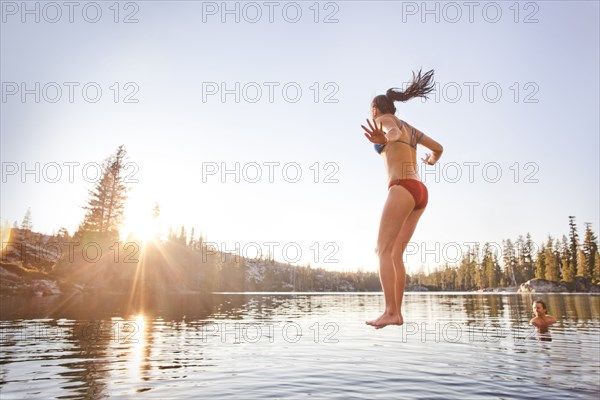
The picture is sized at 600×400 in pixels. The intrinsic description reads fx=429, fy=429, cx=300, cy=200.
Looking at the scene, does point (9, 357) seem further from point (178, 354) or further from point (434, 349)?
point (434, 349)

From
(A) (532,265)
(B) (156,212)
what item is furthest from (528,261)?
(B) (156,212)

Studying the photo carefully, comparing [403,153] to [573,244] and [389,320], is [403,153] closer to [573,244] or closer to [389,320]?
[389,320]

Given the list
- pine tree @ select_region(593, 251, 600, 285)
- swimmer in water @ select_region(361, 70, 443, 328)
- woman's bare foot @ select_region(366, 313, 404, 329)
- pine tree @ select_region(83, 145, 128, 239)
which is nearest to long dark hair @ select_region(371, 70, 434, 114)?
swimmer in water @ select_region(361, 70, 443, 328)

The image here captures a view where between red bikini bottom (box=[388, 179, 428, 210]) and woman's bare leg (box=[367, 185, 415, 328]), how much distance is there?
0.04m

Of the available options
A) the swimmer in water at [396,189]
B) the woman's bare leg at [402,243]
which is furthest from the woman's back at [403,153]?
the woman's bare leg at [402,243]

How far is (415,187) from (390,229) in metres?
0.41

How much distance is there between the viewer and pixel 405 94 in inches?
165

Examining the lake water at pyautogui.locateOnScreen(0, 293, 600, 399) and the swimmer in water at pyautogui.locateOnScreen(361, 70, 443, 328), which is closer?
the swimmer in water at pyautogui.locateOnScreen(361, 70, 443, 328)

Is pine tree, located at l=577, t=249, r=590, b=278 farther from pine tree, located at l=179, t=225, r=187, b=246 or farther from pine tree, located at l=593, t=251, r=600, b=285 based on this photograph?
pine tree, located at l=179, t=225, r=187, b=246

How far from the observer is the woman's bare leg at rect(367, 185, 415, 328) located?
11.8 ft

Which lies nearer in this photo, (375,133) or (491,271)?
(375,133)

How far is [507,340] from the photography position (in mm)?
30688

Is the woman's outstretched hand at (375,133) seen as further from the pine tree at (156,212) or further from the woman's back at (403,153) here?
the pine tree at (156,212)

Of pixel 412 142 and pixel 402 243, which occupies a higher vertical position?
pixel 412 142
